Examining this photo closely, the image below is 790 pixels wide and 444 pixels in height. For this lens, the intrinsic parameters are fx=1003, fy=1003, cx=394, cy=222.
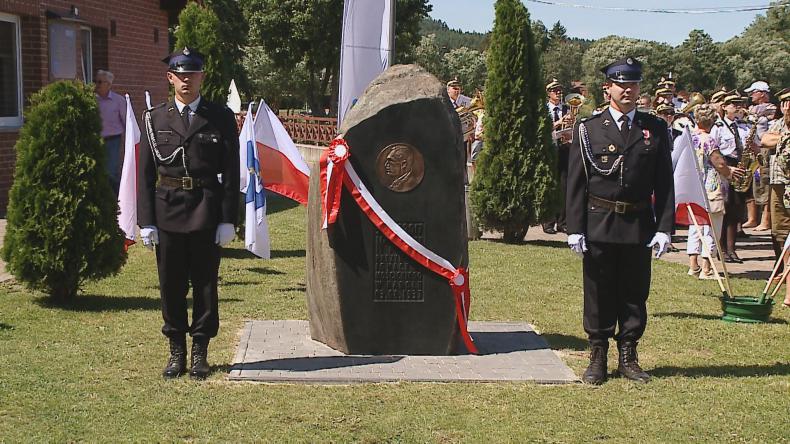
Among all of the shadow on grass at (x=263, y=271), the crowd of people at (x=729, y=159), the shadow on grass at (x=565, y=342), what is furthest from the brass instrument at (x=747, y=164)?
the shadow on grass at (x=263, y=271)

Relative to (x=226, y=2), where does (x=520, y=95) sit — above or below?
below

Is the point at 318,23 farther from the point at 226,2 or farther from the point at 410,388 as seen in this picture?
the point at 410,388

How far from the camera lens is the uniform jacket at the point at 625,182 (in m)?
6.39

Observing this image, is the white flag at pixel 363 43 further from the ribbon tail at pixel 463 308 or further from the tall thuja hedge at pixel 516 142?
the ribbon tail at pixel 463 308

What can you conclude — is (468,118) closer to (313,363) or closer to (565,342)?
(565,342)

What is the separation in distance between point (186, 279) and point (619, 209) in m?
2.83

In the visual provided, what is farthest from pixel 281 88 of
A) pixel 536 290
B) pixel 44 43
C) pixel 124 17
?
pixel 536 290

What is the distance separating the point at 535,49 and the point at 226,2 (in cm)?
3634

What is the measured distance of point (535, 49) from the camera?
1398 cm

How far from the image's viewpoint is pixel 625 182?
6.40 metres

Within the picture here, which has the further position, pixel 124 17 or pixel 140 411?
pixel 124 17

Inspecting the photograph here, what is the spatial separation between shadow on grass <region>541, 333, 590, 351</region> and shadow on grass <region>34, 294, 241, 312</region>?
314cm

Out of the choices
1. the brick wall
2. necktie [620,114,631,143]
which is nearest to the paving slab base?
necktie [620,114,631,143]

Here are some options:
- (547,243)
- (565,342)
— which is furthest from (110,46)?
(565,342)
